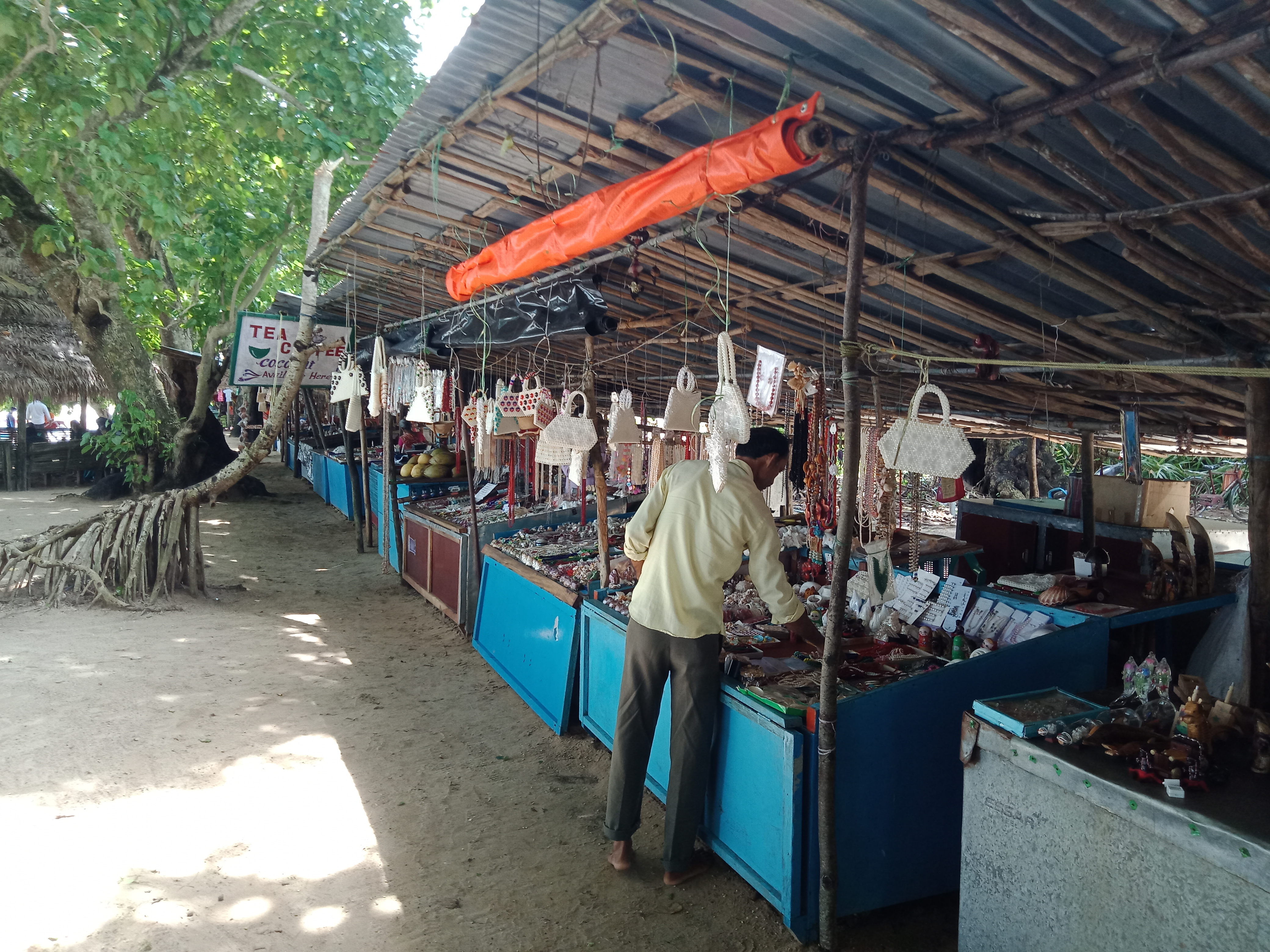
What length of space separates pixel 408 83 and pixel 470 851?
9333 millimetres

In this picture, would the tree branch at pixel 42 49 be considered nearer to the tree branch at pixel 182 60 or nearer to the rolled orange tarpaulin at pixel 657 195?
the tree branch at pixel 182 60

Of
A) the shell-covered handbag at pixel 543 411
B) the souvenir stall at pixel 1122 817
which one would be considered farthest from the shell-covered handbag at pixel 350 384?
the souvenir stall at pixel 1122 817

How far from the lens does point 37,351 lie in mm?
14008

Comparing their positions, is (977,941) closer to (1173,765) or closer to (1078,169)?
(1173,765)

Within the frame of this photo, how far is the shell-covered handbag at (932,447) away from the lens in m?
2.81

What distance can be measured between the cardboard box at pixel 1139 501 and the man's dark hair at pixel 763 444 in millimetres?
3751

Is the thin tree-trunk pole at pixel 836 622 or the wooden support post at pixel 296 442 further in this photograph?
the wooden support post at pixel 296 442

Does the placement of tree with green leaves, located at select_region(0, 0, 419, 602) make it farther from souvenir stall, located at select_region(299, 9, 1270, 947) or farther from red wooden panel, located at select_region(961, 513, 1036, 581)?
red wooden panel, located at select_region(961, 513, 1036, 581)

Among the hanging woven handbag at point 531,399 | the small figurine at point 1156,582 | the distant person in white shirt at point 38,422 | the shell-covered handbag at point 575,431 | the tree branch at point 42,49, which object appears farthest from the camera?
the distant person in white shirt at point 38,422

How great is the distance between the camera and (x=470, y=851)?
11.1ft

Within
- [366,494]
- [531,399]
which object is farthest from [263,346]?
[531,399]

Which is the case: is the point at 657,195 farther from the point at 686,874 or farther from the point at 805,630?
the point at 686,874

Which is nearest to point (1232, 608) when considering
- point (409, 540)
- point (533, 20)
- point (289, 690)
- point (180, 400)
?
point (533, 20)

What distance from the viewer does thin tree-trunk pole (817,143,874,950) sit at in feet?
8.66
